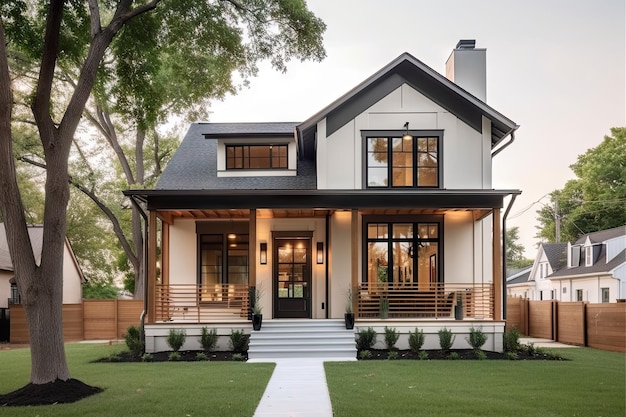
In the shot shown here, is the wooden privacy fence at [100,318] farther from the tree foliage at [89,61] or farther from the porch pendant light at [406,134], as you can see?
the porch pendant light at [406,134]

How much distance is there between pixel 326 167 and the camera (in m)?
15.8

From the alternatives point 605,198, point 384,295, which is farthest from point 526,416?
point 605,198

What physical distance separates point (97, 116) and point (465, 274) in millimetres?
19816

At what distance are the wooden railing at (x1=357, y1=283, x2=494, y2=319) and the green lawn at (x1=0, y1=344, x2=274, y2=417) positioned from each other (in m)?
4.09

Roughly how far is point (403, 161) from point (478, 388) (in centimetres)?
784

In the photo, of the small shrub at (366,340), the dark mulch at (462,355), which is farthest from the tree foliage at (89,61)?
the dark mulch at (462,355)

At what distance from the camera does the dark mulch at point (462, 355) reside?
13312 millimetres

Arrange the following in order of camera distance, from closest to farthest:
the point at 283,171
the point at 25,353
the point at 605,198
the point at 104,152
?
the point at 25,353, the point at 283,171, the point at 104,152, the point at 605,198

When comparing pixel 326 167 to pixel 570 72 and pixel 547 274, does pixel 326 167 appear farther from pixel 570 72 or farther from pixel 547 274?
pixel 547 274

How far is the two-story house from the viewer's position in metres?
14.7

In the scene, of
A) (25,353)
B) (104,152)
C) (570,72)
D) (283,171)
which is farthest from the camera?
(104,152)

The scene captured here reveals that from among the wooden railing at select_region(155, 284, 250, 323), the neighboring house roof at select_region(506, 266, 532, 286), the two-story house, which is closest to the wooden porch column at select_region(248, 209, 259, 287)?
the two-story house

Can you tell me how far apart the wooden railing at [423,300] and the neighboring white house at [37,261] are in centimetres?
1180

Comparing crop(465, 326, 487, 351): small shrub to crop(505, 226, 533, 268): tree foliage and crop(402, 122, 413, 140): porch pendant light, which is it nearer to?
crop(402, 122, 413, 140): porch pendant light
